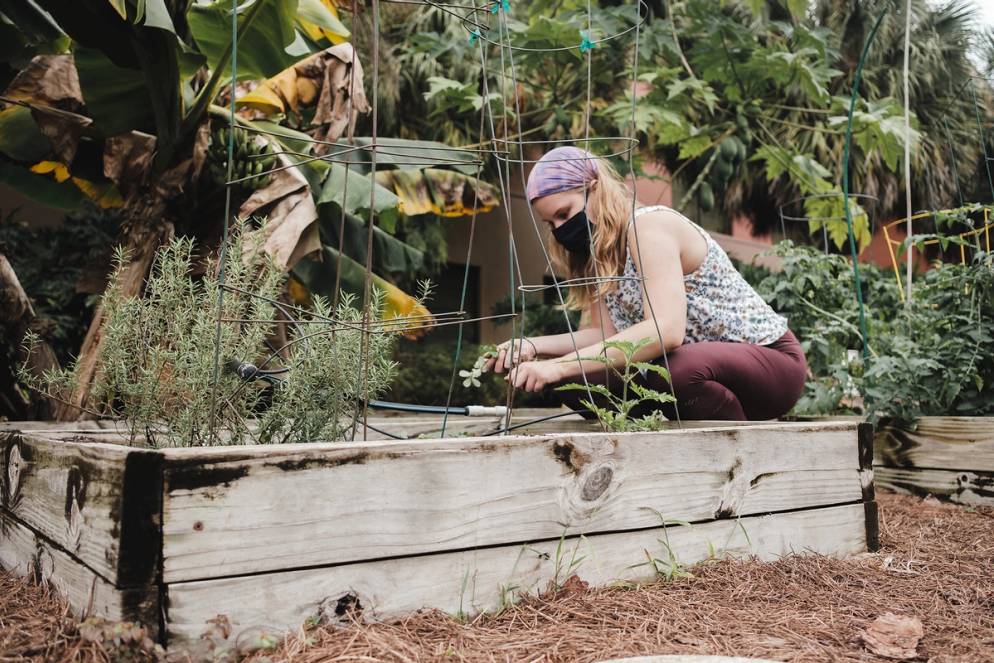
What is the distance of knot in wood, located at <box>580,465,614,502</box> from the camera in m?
1.67

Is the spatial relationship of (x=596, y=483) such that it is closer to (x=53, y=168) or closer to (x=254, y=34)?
(x=254, y=34)

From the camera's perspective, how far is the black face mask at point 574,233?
2691mm

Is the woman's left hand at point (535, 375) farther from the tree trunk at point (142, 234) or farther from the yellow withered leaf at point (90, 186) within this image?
the yellow withered leaf at point (90, 186)

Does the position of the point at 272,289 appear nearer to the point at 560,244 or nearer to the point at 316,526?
the point at 316,526

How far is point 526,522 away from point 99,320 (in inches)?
103

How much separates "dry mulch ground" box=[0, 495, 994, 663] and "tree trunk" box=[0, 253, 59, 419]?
221 centimetres

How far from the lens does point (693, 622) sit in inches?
60.4

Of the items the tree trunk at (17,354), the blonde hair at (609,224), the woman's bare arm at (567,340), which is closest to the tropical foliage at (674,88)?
the blonde hair at (609,224)

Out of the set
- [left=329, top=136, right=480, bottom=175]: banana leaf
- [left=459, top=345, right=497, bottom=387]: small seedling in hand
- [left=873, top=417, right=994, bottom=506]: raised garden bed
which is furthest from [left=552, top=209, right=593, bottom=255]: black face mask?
[left=873, top=417, right=994, bottom=506]: raised garden bed

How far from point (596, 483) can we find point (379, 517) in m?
0.49

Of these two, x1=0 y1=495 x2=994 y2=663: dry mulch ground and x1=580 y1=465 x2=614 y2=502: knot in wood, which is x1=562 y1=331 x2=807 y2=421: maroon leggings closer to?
x1=0 y1=495 x2=994 y2=663: dry mulch ground

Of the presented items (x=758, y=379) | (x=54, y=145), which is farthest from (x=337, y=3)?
(x=758, y=379)

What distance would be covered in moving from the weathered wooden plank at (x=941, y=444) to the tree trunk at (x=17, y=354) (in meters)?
3.37

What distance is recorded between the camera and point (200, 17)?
12.1 feet
